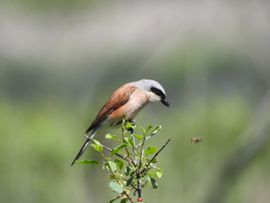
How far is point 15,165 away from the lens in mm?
5086

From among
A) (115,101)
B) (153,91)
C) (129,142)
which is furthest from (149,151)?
(115,101)

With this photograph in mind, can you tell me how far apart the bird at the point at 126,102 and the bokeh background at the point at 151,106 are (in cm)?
137

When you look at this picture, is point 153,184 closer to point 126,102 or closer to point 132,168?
point 132,168

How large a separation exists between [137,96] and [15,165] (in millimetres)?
3115

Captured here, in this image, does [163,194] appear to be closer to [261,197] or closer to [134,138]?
[261,197]

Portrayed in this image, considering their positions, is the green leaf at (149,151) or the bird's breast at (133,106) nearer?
the green leaf at (149,151)

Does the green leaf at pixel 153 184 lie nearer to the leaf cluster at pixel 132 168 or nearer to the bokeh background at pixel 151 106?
the leaf cluster at pixel 132 168

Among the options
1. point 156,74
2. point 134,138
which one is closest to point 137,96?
point 134,138

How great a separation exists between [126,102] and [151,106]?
13.2 ft

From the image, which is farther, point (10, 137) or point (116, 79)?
point (10, 137)

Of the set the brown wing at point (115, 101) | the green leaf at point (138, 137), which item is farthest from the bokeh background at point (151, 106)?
the green leaf at point (138, 137)

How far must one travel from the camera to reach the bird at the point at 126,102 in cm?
200

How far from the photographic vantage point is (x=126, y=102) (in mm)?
2057

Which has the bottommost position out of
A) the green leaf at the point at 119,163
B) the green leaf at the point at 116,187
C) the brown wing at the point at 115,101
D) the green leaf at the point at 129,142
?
the green leaf at the point at 116,187
